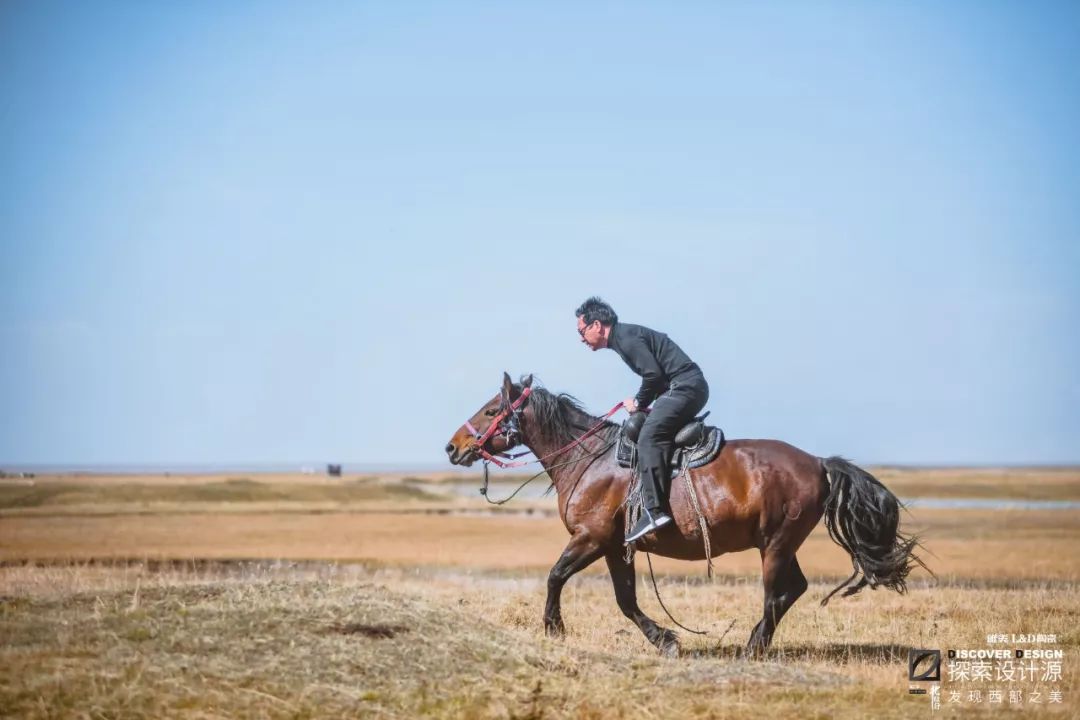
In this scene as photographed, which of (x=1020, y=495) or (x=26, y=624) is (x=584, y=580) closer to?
(x=26, y=624)

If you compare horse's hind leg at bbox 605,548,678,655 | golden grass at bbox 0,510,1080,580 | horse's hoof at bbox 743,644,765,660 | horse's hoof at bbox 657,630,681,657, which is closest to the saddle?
horse's hind leg at bbox 605,548,678,655

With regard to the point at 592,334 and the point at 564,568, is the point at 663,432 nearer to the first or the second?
the point at 592,334

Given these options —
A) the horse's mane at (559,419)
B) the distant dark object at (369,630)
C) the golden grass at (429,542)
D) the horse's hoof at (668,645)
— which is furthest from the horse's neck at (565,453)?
the golden grass at (429,542)

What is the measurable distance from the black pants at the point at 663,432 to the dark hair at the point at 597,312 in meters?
1.00

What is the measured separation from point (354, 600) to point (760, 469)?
4485 millimetres

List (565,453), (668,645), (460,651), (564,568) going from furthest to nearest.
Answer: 1. (565,453)
2. (564,568)
3. (668,645)
4. (460,651)

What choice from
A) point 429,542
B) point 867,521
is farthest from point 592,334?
point 429,542

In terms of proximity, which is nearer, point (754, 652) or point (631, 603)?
point (754, 652)

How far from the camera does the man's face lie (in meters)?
12.0

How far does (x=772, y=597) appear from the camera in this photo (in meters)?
11.5

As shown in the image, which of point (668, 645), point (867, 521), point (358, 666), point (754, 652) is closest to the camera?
point (358, 666)

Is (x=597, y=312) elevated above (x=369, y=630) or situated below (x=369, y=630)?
above

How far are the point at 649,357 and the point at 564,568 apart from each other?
2.46 m

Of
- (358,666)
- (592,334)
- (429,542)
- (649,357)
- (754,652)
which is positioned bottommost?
(429,542)
